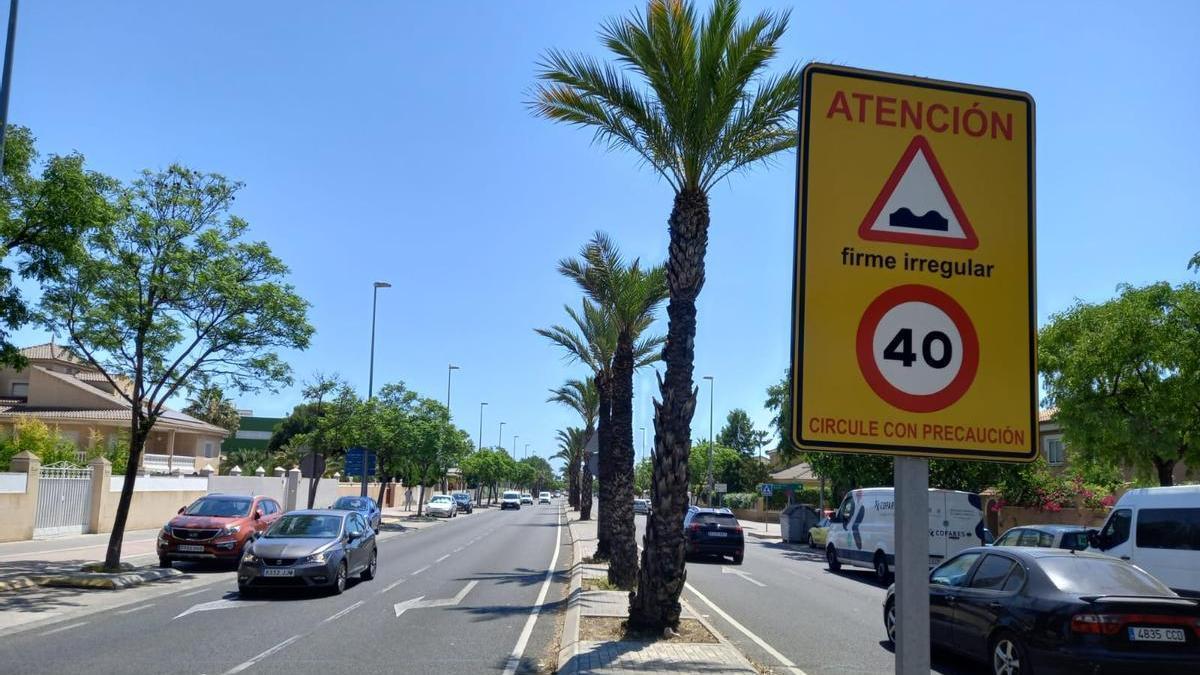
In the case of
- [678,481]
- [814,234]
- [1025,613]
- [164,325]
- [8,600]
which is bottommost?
[8,600]

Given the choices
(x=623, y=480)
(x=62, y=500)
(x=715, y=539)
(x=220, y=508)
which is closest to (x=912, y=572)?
(x=623, y=480)

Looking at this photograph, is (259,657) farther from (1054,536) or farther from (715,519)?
(715,519)

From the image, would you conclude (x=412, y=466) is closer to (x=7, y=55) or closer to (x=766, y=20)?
(x=7, y=55)

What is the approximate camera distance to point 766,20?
11.0 m

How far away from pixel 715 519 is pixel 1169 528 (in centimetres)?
1334

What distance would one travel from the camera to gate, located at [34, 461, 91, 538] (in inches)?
955

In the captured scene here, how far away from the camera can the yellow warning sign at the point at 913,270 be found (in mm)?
2734

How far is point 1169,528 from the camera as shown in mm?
14391

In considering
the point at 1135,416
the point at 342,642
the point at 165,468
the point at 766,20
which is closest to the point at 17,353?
the point at 342,642

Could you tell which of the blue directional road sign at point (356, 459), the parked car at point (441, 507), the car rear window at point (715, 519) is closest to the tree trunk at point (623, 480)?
the car rear window at point (715, 519)

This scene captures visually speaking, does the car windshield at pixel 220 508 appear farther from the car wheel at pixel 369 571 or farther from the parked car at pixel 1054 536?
the parked car at pixel 1054 536

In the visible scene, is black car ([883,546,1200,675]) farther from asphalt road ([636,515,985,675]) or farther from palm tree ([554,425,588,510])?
palm tree ([554,425,588,510])

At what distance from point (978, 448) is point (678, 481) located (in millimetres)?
8405

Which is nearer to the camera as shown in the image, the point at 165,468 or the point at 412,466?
the point at 165,468
